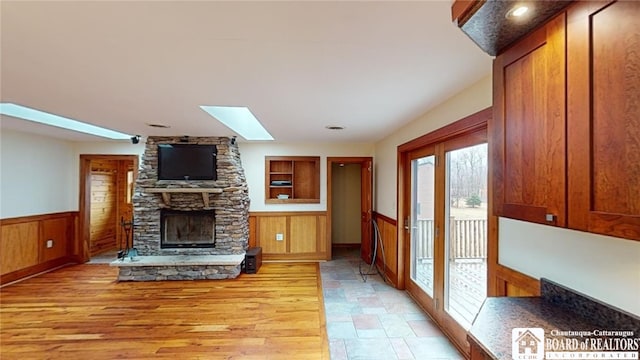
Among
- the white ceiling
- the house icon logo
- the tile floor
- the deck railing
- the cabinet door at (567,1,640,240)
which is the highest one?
the white ceiling

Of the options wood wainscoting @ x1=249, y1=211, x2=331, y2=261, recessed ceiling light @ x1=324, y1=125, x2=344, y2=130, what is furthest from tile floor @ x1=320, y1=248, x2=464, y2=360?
recessed ceiling light @ x1=324, y1=125, x2=344, y2=130

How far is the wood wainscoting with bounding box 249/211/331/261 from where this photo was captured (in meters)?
6.17

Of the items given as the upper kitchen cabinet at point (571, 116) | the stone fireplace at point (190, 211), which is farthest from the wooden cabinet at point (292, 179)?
the upper kitchen cabinet at point (571, 116)

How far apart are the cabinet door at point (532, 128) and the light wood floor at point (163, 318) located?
6.98ft

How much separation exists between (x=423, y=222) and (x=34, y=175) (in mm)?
6116

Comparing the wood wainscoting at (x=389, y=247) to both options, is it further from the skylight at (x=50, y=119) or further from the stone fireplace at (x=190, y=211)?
the skylight at (x=50, y=119)

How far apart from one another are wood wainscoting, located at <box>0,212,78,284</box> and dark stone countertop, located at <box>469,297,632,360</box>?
628 centimetres

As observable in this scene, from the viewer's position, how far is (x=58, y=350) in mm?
2891

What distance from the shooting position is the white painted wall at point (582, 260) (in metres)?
1.34

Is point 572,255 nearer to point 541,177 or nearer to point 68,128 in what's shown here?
point 541,177

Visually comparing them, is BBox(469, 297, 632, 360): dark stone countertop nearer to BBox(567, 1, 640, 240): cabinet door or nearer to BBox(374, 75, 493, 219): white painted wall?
BBox(567, 1, 640, 240): cabinet door

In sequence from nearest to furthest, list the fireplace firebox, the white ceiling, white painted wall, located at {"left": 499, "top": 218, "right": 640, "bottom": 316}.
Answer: white painted wall, located at {"left": 499, "top": 218, "right": 640, "bottom": 316}, the white ceiling, the fireplace firebox

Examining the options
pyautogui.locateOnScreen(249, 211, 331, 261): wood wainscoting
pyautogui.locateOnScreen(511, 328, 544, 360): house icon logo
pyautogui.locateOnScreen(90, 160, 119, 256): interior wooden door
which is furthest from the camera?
pyautogui.locateOnScreen(90, 160, 119, 256): interior wooden door

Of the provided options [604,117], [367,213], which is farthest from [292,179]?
[604,117]
